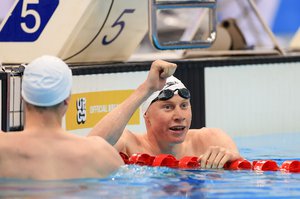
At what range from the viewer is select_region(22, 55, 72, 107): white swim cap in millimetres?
4445

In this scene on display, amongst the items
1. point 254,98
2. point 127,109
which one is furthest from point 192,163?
point 254,98

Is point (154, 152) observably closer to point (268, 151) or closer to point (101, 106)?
point (101, 106)

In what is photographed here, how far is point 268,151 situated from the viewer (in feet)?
27.5

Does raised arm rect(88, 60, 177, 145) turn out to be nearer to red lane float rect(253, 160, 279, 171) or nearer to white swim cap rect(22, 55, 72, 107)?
white swim cap rect(22, 55, 72, 107)

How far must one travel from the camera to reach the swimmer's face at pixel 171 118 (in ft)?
20.3

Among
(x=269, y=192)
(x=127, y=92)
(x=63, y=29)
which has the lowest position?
(x=269, y=192)

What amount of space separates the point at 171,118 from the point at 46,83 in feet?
5.94

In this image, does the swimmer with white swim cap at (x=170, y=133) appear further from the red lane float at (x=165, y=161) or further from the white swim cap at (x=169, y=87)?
the red lane float at (x=165, y=161)

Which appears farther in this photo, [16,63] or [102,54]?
[102,54]

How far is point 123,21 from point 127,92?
745 mm

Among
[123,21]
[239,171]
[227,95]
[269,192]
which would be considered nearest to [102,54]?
[123,21]

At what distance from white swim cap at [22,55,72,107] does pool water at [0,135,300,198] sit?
393mm

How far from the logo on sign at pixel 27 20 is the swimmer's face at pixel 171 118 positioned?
1.98 m

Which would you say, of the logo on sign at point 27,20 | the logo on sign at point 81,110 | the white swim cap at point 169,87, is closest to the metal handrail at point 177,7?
the logo on sign at point 27,20
